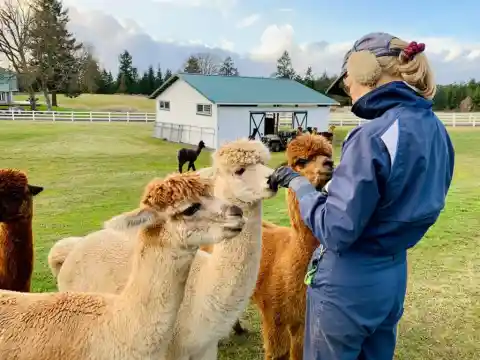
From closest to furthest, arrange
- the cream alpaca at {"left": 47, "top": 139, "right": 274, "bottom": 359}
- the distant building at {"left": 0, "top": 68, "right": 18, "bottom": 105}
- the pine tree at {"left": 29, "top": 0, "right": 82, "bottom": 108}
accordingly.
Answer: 1. the cream alpaca at {"left": 47, "top": 139, "right": 274, "bottom": 359}
2. the pine tree at {"left": 29, "top": 0, "right": 82, "bottom": 108}
3. the distant building at {"left": 0, "top": 68, "right": 18, "bottom": 105}

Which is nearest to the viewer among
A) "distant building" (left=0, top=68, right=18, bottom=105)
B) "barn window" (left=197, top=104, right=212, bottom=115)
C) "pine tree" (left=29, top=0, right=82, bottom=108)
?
"barn window" (left=197, top=104, right=212, bottom=115)

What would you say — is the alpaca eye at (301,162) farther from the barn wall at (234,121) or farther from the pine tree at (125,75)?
the pine tree at (125,75)

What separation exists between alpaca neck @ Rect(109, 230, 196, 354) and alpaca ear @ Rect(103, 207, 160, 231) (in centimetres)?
11

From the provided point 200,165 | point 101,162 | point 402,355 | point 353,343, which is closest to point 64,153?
point 101,162

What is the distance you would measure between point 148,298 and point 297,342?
4.91 ft

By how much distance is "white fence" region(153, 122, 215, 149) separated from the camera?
21.2m

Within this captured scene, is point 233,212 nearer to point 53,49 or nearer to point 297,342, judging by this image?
point 297,342

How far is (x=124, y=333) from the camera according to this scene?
2066mm

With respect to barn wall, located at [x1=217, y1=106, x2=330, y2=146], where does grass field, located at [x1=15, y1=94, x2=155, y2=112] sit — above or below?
above

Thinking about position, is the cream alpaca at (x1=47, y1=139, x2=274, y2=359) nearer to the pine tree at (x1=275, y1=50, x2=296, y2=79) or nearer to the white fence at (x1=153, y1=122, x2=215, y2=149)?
the white fence at (x1=153, y1=122, x2=215, y2=149)

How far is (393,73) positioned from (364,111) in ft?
0.59

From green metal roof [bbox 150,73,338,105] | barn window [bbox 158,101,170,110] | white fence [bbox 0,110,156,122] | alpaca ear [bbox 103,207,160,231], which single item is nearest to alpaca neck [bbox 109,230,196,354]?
alpaca ear [bbox 103,207,160,231]

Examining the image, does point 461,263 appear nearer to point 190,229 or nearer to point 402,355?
point 402,355

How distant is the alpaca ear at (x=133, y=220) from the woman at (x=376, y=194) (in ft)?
2.19
